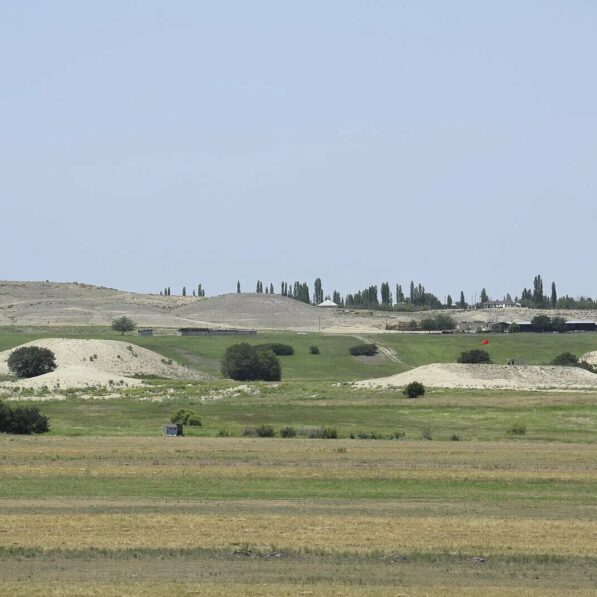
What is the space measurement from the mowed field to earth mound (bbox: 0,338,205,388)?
117 ft

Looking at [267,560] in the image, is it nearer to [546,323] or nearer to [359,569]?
[359,569]

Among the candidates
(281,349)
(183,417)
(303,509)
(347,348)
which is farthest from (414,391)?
(347,348)

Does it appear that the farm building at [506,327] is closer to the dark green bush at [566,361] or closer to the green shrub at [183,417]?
the dark green bush at [566,361]

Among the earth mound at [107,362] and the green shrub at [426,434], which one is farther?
the earth mound at [107,362]

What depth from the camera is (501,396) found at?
276 ft

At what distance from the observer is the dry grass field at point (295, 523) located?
22.0 m

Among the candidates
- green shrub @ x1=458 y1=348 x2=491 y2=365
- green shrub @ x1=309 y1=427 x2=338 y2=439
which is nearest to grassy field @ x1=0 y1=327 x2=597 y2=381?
green shrub @ x1=458 y1=348 x2=491 y2=365

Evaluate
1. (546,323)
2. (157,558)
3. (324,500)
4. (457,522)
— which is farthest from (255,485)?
(546,323)

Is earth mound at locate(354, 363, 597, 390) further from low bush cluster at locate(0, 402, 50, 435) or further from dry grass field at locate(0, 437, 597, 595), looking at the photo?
dry grass field at locate(0, 437, 597, 595)

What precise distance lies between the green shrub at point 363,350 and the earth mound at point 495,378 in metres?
33.5

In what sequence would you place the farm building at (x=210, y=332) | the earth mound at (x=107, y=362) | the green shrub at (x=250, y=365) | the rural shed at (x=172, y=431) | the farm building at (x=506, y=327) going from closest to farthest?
the rural shed at (x=172, y=431) → the earth mound at (x=107, y=362) → the green shrub at (x=250, y=365) → the farm building at (x=210, y=332) → the farm building at (x=506, y=327)

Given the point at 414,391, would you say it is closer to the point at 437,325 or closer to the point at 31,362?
the point at 31,362

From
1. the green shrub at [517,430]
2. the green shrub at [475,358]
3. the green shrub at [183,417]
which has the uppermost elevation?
the green shrub at [475,358]

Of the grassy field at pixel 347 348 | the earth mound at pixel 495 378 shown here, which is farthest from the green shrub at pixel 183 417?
the grassy field at pixel 347 348
